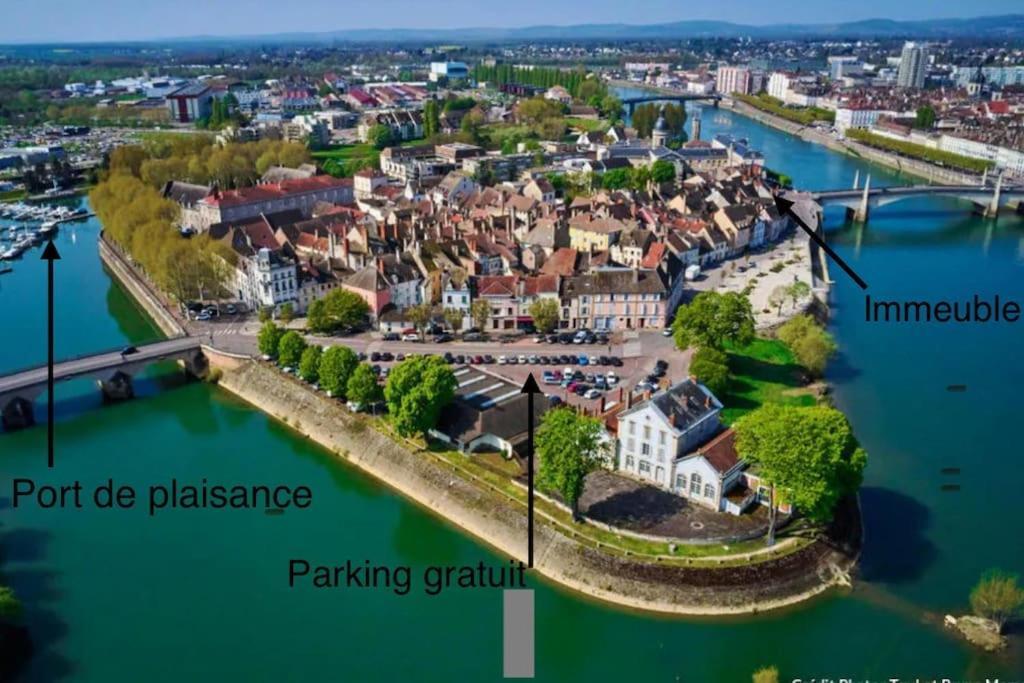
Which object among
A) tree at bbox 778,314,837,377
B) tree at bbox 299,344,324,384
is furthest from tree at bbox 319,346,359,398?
tree at bbox 778,314,837,377

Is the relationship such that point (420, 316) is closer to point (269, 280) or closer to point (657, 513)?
point (269, 280)

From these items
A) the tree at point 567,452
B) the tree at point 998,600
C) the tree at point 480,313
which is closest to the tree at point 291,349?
the tree at point 480,313

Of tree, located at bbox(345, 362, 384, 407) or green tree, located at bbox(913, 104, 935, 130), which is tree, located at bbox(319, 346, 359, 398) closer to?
tree, located at bbox(345, 362, 384, 407)

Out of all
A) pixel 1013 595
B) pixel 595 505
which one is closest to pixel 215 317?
pixel 595 505

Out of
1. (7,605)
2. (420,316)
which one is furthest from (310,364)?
(7,605)

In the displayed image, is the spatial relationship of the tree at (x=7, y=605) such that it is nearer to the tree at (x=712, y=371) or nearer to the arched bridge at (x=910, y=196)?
the tree at (x=712, y=371)
